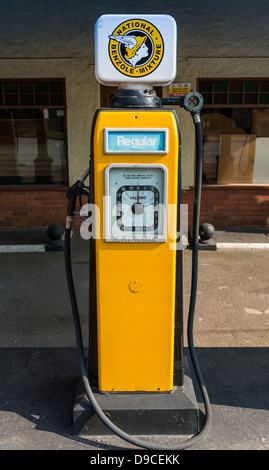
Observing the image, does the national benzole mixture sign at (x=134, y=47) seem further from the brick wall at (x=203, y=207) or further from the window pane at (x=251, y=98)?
the window pane at (x=251, y=98)

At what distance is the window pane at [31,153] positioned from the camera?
761 centimetres

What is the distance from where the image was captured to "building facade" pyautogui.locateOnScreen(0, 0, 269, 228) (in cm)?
683

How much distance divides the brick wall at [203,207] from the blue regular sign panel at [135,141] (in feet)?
17.2

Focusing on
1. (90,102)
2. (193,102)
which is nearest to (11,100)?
(90,102)

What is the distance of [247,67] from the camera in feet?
23.8

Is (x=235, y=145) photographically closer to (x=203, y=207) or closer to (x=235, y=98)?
(x=235, y=98)

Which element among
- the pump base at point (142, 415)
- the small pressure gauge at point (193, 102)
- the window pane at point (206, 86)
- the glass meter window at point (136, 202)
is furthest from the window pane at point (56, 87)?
the pump base at point (142, 415)

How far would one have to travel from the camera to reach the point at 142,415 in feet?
8.87

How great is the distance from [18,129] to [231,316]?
510cm

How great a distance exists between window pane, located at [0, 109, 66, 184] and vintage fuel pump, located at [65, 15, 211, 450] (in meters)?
5.15

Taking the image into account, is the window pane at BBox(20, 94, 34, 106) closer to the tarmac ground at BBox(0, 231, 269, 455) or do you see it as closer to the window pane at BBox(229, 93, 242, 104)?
the tarmac ground at BBox(0, 231, 269, 455)

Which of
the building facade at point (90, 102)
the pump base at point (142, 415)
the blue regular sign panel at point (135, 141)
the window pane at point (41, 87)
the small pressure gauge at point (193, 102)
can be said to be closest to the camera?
the blue regular sign panel at point (135, 141)

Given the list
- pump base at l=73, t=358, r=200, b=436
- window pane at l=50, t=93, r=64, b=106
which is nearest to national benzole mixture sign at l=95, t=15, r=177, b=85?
pump base at l=73, t=358, r=200, b=436

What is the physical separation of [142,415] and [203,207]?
5.39 metres
